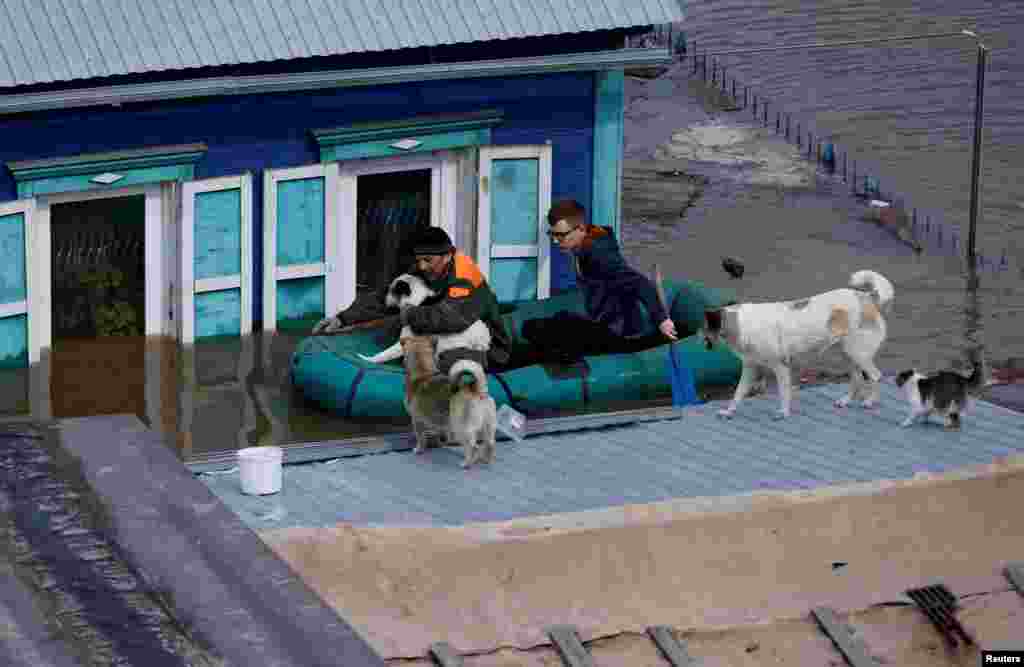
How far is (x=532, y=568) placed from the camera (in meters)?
15.6

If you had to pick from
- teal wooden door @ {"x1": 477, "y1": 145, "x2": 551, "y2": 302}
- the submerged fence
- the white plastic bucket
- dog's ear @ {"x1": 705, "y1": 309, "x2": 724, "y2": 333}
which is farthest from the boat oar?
the submerged fence

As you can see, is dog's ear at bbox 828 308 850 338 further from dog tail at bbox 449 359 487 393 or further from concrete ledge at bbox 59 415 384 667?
concrete ledge at bbox 59 415 384 667

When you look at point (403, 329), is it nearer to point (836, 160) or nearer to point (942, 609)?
point (942, 609)

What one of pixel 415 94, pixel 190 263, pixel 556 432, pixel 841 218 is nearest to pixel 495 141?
pixel 415 94

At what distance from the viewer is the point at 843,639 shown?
1553cm

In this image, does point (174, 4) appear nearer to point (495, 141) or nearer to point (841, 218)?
point (495, 141)

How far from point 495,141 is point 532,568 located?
7.30m

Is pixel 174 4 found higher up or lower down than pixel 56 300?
higher up

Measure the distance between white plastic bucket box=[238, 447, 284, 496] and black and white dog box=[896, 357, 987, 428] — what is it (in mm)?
4764

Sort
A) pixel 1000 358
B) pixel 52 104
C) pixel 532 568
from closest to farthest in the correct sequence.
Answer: pixel 532 568
pixel 52 104
pixel 1000 358

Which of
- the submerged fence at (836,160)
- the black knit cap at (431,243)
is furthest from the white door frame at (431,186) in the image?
the submerged fence at (836,160)

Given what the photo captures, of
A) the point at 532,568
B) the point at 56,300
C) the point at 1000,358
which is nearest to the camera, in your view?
the point at 532,568

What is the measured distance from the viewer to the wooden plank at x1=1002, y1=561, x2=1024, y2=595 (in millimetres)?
16516

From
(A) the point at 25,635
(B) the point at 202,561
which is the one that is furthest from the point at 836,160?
(A) the point at 25,635
